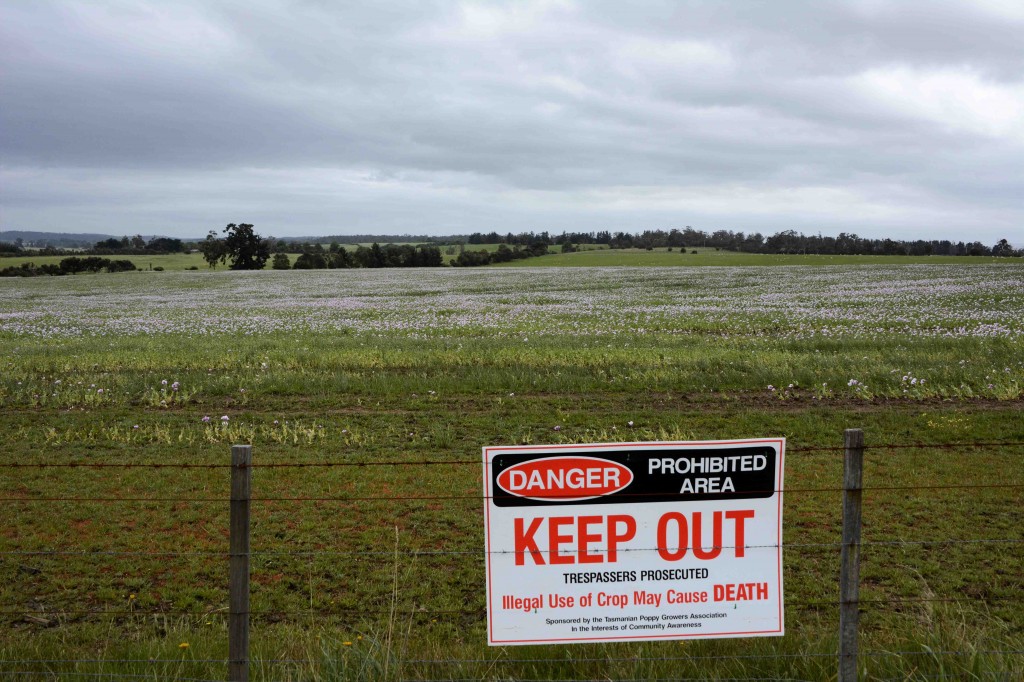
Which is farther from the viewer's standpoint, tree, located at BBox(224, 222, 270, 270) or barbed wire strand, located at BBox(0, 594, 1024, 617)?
tree, located at BBox(224, 222, 270, 270)

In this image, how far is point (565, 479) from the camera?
4332mm

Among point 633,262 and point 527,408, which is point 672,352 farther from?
point 633,262

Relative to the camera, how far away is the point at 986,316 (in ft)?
84.4

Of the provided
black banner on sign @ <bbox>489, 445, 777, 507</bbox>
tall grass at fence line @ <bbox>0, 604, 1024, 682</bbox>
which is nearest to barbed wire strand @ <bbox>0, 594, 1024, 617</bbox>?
tall grass at fence line @ <bbox>0, 604, 1024, 682</bbox>

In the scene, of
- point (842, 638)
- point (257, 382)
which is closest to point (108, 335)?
point (257, 382)

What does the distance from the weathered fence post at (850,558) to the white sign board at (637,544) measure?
1.21 feet

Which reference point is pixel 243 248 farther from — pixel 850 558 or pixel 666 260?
pixel 850 558

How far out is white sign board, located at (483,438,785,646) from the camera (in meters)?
4.32

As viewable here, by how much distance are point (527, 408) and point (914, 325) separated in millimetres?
16207

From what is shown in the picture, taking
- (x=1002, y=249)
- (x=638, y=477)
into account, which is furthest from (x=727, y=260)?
(x=638, y=477)

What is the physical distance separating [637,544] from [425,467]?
691cm

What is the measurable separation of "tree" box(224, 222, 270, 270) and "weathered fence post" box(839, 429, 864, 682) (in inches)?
4641

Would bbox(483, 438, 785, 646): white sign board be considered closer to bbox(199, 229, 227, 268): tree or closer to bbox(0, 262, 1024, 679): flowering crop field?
bbox(0, 262, 1024, 679): flowering crop field

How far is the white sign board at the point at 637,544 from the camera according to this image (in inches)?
170
